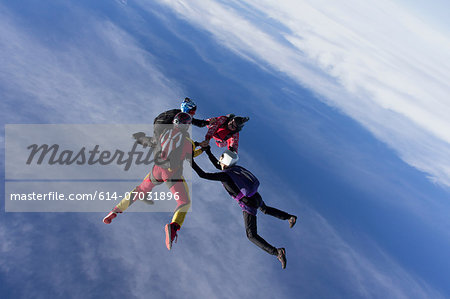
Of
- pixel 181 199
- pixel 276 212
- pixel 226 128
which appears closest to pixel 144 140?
pixel 181 199

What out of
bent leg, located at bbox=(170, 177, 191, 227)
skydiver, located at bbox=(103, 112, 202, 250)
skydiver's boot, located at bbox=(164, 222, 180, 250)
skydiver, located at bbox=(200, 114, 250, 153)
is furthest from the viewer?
skydiver, located at bbox=(200, 114, 250, 153)

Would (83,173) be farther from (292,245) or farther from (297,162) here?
(297,162)

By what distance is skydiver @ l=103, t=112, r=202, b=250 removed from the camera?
5.66 m

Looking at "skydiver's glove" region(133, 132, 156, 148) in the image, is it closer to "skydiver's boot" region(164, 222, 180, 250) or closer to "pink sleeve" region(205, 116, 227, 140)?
"skydiver's boot" region(164, 222, 180, 250)

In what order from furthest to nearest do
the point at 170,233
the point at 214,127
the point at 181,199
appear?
the point at 214,127, the point at 181,199, the point at 170,233

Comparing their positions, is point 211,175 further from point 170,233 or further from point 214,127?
point 214,127

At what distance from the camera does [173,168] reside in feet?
19.0

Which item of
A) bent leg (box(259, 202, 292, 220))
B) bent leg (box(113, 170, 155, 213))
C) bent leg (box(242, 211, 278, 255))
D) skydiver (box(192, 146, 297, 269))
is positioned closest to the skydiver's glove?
bent leg (box(113, 170, 155, 213))

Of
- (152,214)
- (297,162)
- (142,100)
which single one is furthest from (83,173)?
(297,162)

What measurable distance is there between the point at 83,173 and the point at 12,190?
828 centimetres

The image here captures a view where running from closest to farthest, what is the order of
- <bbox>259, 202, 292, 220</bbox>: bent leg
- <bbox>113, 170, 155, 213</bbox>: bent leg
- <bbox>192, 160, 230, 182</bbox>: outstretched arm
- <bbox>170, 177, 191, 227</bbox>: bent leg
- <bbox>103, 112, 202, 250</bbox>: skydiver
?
<bbox>103, 112, 202, 250</bbox>: skydiver → <bbox>192, 160, 230, 182</bbox>: outstretched arm → <bbox>170, 177, 191, 227</bbox>: bent leg → <bbox>113, 170, 155, 213</bbox>: bent leg → <bbox>259, 202, 292, 220</bbox>: bent leg

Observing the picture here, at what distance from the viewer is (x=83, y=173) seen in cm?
3503

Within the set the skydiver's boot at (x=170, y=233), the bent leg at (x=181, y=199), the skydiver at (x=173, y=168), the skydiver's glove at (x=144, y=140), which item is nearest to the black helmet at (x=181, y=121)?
the skydiver at (x=173, y=168)

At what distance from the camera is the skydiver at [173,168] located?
566 cm
